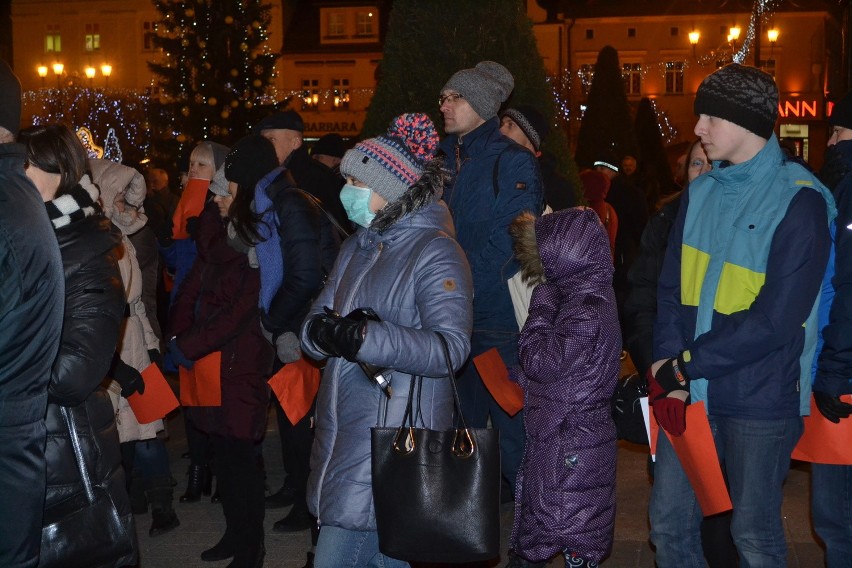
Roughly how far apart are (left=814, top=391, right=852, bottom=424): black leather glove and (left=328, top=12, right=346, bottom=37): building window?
5468 cm

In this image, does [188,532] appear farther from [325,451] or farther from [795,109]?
[795,109]

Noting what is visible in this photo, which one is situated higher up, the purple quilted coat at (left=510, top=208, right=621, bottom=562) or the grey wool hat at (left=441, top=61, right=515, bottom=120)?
the grey wool hat at (left=441, top=61, right=515, bottom=120)

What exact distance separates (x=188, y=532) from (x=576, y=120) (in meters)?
35.4

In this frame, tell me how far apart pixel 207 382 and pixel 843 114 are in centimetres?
346

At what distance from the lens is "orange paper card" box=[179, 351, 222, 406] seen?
5656 millimetres

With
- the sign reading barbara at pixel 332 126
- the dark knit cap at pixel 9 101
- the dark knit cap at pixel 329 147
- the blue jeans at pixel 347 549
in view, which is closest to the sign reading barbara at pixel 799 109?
the sign reading barbara at pixel 332 126

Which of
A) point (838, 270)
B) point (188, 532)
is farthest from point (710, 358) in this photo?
point (188, 532)

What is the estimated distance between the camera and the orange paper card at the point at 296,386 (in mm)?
5500

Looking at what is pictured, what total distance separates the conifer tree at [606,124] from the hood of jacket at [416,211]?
50.8ft

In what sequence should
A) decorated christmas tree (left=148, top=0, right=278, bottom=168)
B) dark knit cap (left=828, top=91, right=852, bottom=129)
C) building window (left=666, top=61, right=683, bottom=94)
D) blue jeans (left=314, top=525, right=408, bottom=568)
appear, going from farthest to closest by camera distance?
building window (left=666, top=61, right=683, bottom=94), decorated christmas tree (left=148, top=0, right=278, bottom=168), dark knit cap (left=828, top=91, right=852, bottom=129), blue jeans (left=314, top=525, right=408, bottom=568)

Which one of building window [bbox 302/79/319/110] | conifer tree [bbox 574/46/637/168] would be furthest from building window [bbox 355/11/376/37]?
conifer tree [bbox 574/46/637/168]

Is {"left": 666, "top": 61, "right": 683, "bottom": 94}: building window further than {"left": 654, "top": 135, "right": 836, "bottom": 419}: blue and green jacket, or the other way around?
{"left": 666, "top": 61, "right": 683, "bottom": 94}: building window

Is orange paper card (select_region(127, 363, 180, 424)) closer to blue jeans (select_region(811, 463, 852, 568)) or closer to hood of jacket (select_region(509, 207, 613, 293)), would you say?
hood of jacket (select_region(509, 207, 613, 293))

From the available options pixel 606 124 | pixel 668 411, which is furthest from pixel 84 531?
pixel 606 124
